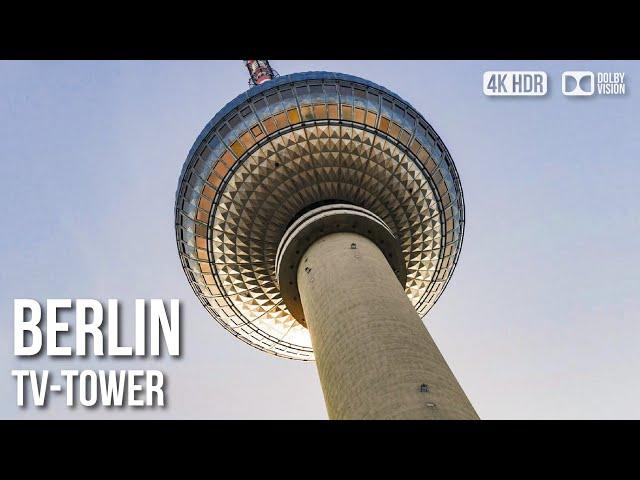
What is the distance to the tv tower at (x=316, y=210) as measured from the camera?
78.0 feet

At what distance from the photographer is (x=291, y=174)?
28.2m

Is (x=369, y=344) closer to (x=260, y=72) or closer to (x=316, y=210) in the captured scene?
(x=316, y=210)

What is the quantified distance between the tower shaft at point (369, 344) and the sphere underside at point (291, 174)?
4661 millimetres

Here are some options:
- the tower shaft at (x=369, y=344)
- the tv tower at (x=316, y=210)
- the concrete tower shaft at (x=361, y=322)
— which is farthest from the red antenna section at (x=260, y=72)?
the tower shaft at (x=369, y=344)

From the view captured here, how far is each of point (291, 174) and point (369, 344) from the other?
1116 cm

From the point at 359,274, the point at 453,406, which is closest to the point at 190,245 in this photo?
the point at 359,274

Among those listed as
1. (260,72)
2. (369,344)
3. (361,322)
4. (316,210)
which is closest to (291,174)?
(316,210)

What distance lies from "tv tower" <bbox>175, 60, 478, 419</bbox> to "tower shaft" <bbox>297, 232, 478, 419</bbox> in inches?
3.5

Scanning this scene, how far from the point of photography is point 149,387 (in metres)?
17.2

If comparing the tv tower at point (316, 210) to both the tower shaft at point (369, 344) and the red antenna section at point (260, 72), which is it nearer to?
the tower shaft at point (369, 344)

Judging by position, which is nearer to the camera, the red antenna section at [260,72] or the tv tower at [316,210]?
the tv tower at [316,210]

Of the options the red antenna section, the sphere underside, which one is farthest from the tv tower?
the red antenna section

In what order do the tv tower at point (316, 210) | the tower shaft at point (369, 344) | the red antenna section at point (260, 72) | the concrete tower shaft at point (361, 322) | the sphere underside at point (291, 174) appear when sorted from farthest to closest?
1. the red antenna section at point (260, 72)
2. the sphere underside at point (291, 174)
3. the tv tower at point (316, 210)
4. the concrete tower shaft at point (361, 322)
5. the tower shaft at point (369, 344)
